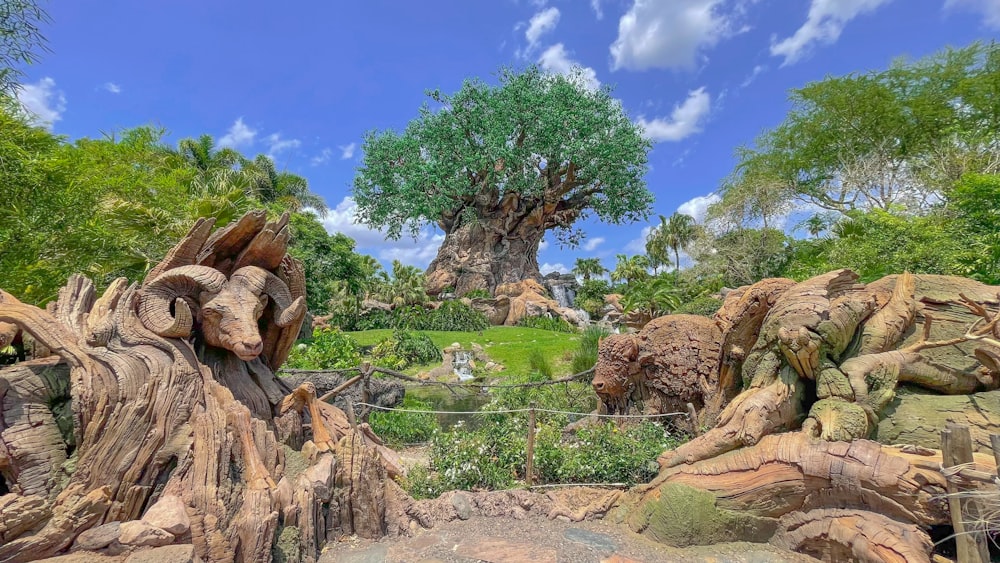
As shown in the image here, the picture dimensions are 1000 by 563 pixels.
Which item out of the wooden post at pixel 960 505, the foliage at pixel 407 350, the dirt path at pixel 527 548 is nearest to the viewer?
the wooden post at pixel 960 505

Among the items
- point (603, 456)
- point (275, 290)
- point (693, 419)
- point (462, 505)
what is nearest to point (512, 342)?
point (693, 419)

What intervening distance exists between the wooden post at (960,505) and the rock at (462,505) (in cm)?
349

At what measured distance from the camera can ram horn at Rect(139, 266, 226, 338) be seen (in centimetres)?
335

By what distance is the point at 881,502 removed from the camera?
10.8 ft

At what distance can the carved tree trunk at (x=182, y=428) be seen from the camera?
2.65 metres

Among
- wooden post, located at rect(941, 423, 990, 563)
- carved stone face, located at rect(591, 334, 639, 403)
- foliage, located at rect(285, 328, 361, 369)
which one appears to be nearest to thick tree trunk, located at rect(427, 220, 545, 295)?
foliage, located at rect(285, 328, 361, 369)

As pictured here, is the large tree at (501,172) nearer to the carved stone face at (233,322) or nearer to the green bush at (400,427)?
the green bush at (400,427)

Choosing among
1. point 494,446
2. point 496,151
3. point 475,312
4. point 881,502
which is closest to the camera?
point 881,502

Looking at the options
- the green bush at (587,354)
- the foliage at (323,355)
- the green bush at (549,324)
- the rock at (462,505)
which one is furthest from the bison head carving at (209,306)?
the green bush at (549,324)

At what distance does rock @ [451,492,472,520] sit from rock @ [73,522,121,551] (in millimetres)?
2542

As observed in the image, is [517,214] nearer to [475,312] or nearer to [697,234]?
[475,312]

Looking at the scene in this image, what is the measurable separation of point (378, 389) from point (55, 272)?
4969mm

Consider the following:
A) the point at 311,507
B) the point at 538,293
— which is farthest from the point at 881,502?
the point at 538,293

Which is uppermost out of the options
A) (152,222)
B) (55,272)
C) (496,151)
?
(496,151)
